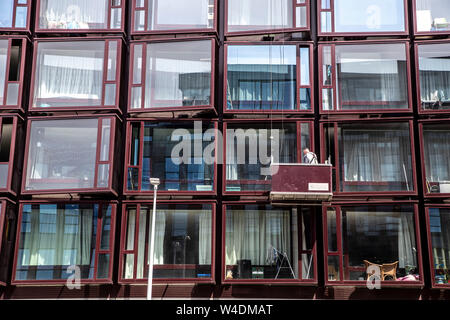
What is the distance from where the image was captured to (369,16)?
32969 mm

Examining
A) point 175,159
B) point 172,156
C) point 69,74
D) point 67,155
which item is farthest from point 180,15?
point 67,155

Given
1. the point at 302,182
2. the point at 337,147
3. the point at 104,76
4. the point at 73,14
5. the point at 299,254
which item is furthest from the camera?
the point at 73,14

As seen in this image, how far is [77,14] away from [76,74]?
2876 millimetres

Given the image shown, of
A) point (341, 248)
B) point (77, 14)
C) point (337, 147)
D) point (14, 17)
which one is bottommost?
point (341, 248)

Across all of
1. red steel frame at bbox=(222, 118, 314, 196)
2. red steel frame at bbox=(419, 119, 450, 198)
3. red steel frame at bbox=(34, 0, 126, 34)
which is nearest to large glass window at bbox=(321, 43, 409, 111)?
red steel frame at bbox=(419, 119, 450, 198)

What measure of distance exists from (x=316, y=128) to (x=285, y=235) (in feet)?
15.3

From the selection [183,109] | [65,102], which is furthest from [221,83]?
[65,102]

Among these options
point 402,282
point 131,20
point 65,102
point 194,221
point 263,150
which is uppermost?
point 131,20

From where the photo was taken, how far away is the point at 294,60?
32406 millimetres

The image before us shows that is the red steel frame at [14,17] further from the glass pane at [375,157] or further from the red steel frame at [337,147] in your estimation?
the glass pane at [375,157]

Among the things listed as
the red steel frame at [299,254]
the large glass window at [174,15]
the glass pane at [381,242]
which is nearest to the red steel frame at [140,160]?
the red steel frame at [299,254]

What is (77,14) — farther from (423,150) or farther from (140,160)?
(423,150)

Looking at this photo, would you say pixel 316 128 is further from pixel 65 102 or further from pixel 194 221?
pixel 65 102

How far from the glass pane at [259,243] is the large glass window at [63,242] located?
16.1 ft
